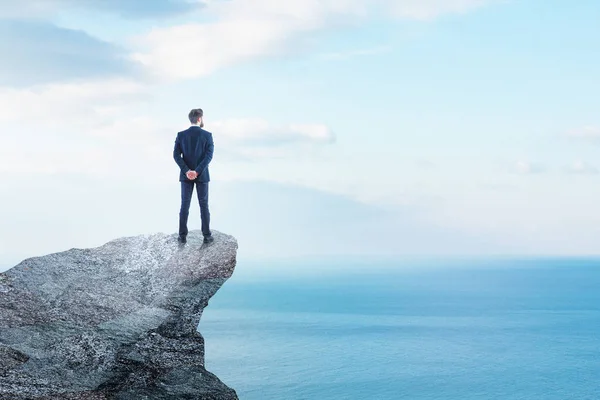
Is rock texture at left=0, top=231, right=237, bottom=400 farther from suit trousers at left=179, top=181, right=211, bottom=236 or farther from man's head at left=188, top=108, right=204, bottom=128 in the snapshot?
man's head at left=188, top=108, right=204, bottom=128

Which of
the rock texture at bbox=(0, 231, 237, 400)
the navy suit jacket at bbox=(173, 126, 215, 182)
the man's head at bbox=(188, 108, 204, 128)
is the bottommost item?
the rock texture at bbox=(0, 231, 237, 400)

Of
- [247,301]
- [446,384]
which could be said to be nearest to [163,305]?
[446,384]

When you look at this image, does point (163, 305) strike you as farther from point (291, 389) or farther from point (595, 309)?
point (595, 309)

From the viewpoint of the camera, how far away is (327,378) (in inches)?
3575

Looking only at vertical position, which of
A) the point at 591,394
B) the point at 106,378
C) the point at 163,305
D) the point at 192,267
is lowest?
the point at 591,394

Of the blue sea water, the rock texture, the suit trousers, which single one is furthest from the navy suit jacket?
the blue sea water

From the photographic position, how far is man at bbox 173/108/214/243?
56.1 feet

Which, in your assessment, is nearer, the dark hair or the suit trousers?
the suit trousers

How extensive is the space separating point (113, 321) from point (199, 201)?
3984 millimetres

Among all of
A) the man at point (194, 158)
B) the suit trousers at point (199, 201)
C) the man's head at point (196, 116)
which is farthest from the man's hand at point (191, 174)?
the man's head at point (196, 116)

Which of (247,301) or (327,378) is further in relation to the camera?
(247,301)

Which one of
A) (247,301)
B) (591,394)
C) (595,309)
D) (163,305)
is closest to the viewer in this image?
(163,305)

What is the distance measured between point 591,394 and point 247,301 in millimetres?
122817

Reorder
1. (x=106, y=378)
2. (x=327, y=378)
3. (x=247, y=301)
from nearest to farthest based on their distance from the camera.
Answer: (x=106, y=378), (x=327, y=378), (x=247, y=301)
